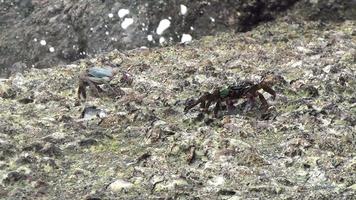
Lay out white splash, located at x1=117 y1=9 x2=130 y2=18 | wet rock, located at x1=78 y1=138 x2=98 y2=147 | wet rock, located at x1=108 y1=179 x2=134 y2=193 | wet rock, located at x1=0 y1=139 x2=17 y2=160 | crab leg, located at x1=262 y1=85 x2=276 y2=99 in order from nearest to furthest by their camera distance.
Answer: wet rock, located at x1=108 y1=179 x2=134 y2=193
wet rock, located at x1=0 y1=139 x2=17 y2=160
wet rock, located at x1=78 y1=138 x2=98 y2=147
crab leg, located at x1=262 y1=85 x2=276 y2=99
white splash, located at x1=117 y1=9 x2=130 y2=18

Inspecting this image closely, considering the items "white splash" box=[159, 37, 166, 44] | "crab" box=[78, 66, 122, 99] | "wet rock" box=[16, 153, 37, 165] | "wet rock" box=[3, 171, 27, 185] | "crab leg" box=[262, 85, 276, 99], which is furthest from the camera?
"white splash" box=[159, 37, 166, 44]

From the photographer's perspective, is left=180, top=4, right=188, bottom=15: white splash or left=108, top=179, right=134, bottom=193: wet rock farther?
left=180, top=4, right=188, bottom=15: white splash

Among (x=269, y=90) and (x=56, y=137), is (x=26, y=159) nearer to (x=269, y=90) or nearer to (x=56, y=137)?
(x=56, y=137)

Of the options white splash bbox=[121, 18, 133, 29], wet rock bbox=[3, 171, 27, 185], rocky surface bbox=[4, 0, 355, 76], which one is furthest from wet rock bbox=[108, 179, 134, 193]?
white splash bbox=[121, 18, 133, 29]

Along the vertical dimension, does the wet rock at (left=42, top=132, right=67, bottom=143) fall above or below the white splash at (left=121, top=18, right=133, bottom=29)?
above

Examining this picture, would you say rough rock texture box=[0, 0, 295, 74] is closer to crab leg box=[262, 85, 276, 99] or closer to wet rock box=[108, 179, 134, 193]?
crab leg box=[262, 85, 276, 99]

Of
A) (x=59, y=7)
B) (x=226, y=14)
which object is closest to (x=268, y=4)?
(x=226, y=14)
